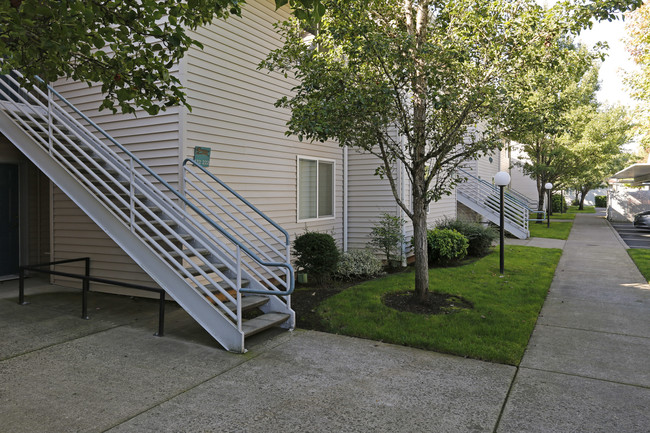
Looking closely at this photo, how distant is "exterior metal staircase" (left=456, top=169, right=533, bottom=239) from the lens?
672 inches

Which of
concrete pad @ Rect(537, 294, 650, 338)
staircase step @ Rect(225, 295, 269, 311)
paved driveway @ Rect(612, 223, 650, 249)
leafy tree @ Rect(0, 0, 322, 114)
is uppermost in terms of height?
leafy tree @ Rect(0, 0, 322, 114)

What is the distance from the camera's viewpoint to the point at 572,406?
155 inches

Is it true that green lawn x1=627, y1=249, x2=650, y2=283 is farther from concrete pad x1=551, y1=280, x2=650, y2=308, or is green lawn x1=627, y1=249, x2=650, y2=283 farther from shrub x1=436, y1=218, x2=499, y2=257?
shrub x1=436, y1=218, x2=499, y2=257

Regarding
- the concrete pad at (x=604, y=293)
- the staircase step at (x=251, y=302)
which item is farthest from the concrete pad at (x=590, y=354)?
the staircase step at (x=251, y=302)

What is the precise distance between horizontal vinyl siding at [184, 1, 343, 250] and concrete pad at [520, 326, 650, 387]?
5.47 m

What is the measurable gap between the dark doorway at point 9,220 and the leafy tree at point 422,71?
6391 mm

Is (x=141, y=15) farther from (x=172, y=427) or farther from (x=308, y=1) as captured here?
(x=172, y=427)

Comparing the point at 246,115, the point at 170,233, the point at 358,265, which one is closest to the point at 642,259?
the point at 358,265

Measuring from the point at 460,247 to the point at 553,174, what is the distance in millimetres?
18162

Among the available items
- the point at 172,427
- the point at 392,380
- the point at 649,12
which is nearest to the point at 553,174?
the point at 649,12

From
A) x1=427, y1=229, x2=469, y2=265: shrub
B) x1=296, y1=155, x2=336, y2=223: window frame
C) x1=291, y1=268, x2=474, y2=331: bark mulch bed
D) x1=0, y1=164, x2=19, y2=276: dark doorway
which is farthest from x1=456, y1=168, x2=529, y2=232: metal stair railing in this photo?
x1=0, y1=164, x2=19, y2=276: dark doorway

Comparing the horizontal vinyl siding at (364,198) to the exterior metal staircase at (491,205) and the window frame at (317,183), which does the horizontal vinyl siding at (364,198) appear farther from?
the exterior metal staircase at (491,205)

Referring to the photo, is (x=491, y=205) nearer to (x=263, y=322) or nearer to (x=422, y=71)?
(x=422, y=71)

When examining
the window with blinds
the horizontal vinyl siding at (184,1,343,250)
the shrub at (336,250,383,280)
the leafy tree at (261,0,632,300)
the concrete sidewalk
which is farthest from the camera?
the window with blinds
